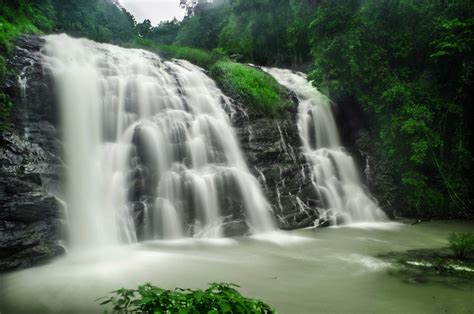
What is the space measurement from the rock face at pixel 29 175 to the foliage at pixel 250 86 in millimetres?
6301

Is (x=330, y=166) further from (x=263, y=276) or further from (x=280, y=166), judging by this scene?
(x=263, y=276)

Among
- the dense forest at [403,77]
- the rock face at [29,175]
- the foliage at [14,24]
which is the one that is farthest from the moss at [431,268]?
the foliage at [14,24]

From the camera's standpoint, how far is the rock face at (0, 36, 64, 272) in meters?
6.46

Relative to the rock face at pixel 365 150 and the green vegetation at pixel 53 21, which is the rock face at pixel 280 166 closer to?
the rock face at pixel 365 150

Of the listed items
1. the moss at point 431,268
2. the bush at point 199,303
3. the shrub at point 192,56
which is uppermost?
the shrub at point 192,56

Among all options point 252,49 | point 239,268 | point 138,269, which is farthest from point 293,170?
point 252,49

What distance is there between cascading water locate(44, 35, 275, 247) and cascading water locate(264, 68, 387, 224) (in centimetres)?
255

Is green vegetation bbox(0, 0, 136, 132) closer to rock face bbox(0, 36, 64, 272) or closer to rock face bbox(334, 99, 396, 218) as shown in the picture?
rock face bbox(0, 36, 64, 272)

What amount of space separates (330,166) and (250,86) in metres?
4.18

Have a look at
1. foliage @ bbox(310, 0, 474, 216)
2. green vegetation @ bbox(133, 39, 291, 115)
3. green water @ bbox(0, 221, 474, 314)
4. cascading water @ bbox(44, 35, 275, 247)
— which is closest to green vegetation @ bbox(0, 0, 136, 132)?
cascading water @ bbox(44, 35, 275, 247)

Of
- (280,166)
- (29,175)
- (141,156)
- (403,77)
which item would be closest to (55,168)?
(29,175)

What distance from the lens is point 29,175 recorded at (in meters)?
7.20

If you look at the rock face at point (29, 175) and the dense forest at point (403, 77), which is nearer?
the rock face at point (29, 175)

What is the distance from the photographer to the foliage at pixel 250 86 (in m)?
13.1
